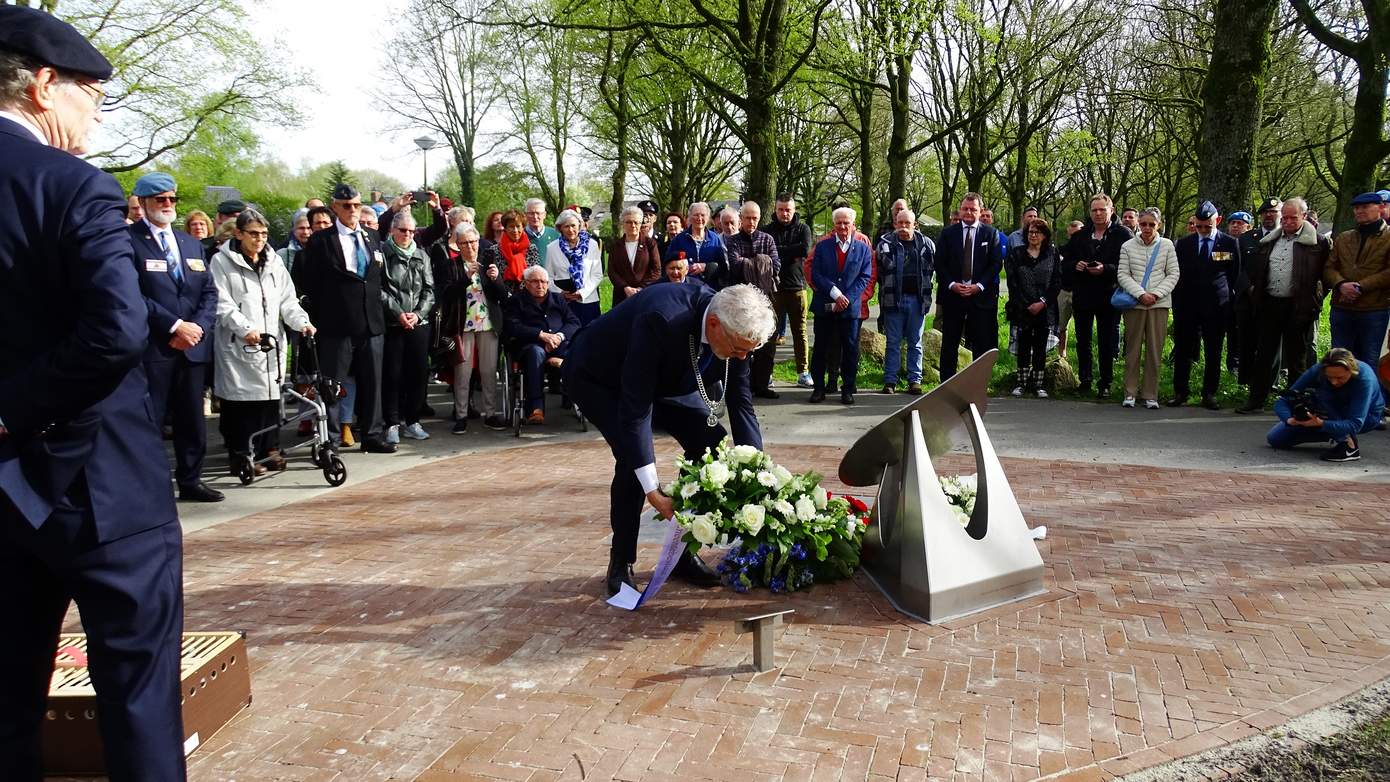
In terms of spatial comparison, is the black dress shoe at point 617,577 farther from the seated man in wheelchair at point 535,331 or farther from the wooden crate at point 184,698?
the seated man in wheelchair at point 535,331

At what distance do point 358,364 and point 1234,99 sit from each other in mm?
11857

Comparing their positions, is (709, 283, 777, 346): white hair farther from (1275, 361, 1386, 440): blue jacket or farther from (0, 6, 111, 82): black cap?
(1275, 361, 1386, 440): blue jacket

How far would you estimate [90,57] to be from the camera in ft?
8.01

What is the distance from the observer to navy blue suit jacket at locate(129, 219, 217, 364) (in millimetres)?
6316

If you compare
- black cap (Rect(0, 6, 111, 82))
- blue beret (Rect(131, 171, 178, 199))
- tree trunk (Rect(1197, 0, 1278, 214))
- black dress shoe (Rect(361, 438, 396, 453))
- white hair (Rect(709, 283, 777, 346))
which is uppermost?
tree trunk (Rect(1197, 0, 1278, 214))

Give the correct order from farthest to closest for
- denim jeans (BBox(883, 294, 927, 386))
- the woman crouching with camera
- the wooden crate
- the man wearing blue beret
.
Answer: denim jeans (BBox(883, 294, 927, 386))
the man wearing blue beret
the woman crouching with camera
the wooden crate

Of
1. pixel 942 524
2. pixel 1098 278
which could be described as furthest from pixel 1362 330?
pixel 942 524

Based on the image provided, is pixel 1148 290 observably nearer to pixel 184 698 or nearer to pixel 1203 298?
pixel 1203 298

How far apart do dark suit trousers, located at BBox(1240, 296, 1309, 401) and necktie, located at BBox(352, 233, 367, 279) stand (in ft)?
30.6

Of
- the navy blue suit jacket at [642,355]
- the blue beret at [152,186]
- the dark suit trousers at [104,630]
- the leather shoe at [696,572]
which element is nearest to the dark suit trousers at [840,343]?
the leather shoe at [696,572]

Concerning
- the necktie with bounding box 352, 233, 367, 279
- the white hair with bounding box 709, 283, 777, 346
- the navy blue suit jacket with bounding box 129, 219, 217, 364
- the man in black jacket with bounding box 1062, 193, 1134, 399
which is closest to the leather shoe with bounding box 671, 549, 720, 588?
the white hair with bounding box 709, 283, 777, 346

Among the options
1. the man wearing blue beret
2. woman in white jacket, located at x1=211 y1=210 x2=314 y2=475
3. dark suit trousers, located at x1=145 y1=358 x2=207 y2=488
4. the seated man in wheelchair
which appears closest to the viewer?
dark suit trousers, located at x1=145 y1=358 x2=207 y2=488

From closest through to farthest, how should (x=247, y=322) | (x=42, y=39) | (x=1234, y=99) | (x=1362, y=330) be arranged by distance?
(x=42, y=39) < (x=247, y=322) < (x=1362, y=330) < (x=1234, y=99)

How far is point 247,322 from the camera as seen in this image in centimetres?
761
